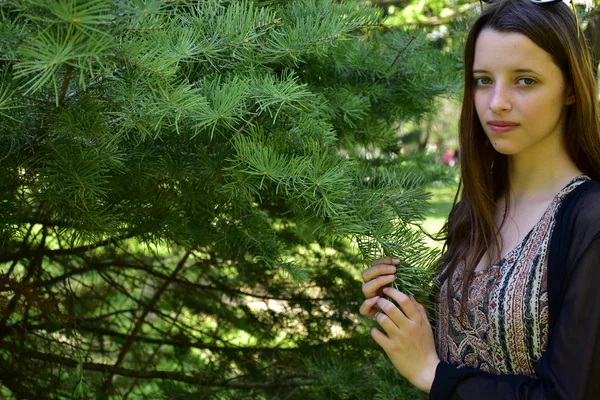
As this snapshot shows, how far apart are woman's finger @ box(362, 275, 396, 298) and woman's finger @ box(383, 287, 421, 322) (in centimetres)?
2

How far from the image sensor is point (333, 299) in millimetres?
2611

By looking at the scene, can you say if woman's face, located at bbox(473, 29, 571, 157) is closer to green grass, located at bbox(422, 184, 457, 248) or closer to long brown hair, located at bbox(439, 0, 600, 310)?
long brown hair, located at bbox(439, 0, 600, 310)

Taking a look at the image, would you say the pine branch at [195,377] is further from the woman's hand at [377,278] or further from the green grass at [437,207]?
the woman's hand at [377,278]

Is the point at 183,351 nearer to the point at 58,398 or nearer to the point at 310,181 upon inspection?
the point at 58,398

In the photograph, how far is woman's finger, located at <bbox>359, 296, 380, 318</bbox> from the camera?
155 centimetres

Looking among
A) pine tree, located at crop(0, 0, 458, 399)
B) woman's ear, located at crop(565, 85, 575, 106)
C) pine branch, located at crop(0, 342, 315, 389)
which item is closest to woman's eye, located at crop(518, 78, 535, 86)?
woman's ear, located at crop(565, 85, 575, 106)

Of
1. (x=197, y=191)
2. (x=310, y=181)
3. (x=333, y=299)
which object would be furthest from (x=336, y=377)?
(x=310, y=181)

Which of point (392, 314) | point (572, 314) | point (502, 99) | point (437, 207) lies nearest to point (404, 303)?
point (392, 314)

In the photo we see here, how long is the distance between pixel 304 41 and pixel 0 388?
125 centimetres

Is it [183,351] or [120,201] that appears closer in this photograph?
[120,201]

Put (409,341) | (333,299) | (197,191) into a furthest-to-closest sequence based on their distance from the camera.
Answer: (333,299) → (197,191) → (409,341)

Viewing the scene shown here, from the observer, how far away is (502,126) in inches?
60.6

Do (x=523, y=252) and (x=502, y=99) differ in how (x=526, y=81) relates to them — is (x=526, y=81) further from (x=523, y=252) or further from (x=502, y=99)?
(x=523, y=252)

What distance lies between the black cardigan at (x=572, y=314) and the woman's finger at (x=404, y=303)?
205 millimetres
